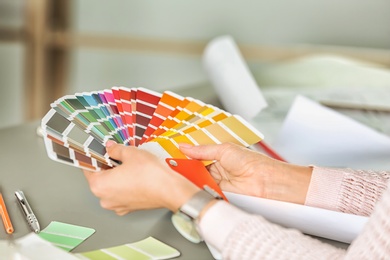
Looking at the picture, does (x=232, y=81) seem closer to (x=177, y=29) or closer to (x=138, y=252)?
(x=138, y=252)

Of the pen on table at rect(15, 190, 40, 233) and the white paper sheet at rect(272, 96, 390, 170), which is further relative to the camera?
the white paper sheet at rect(272, 96, 390, 170)

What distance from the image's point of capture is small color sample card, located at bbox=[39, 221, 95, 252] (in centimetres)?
86

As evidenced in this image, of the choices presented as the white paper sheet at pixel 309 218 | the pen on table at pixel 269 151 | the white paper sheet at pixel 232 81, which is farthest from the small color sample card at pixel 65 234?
the white paper sheet at pixel 232 81

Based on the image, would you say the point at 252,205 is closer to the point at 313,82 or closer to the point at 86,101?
the point at 86,101

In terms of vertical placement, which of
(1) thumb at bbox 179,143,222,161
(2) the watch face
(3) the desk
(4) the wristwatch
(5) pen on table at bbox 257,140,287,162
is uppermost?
(1) thumb at bbox 179,143,222,161

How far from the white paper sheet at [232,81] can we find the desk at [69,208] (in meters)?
0.54

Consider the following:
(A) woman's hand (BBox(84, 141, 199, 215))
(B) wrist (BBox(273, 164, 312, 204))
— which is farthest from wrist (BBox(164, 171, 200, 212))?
(B) wrist (BBox(273, 164, 312, 204))

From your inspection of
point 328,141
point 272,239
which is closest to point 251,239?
point 272,239

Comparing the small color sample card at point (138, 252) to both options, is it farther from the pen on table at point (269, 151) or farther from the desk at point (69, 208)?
the pen on table at point (269, 151)

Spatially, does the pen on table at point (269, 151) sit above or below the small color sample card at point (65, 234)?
above

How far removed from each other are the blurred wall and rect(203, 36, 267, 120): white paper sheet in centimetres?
150

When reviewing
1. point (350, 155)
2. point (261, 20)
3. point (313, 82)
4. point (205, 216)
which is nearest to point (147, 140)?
point (205, 216)

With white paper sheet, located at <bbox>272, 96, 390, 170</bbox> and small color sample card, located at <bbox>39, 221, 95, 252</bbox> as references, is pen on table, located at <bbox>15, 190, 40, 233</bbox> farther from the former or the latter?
white paper sheet, located at <bbox>272, 96, 390, 170</bbox>

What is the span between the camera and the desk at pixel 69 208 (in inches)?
35.5
